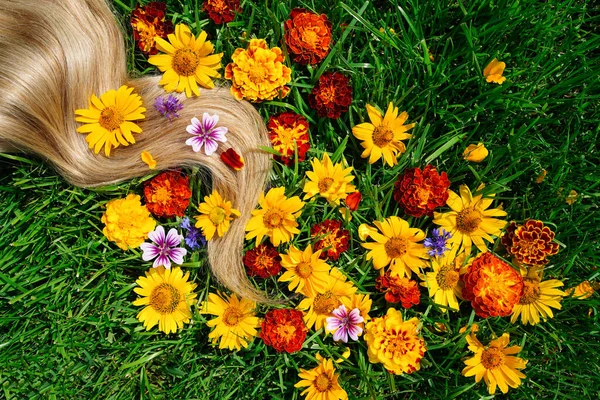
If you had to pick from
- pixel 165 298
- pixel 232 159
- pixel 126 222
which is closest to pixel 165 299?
pixel 165 298

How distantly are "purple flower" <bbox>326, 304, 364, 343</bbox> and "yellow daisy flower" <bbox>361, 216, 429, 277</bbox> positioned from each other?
21cm

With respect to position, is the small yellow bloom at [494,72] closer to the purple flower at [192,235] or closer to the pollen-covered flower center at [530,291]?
the pollen-covered flower center at [530,291]

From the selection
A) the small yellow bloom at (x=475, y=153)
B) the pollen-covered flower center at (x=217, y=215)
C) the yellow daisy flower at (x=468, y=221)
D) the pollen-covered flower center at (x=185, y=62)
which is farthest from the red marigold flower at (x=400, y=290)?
the pollen-covered flower center at (x=185, y=62)

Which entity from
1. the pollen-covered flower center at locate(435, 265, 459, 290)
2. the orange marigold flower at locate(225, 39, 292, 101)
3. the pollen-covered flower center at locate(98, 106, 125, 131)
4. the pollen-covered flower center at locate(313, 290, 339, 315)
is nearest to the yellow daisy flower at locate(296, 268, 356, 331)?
the pollen-covered flower center at locate(313, 290, 339, 315)

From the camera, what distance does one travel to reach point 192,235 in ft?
7.18

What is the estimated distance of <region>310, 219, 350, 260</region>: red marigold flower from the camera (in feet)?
7.02

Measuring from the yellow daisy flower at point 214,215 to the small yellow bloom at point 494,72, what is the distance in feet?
3.82

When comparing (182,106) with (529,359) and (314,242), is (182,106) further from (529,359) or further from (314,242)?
(529,359)

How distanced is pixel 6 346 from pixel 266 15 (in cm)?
179

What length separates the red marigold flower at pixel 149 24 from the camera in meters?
2.17

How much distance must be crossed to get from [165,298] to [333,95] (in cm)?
106

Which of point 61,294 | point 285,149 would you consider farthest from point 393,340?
point 61,294

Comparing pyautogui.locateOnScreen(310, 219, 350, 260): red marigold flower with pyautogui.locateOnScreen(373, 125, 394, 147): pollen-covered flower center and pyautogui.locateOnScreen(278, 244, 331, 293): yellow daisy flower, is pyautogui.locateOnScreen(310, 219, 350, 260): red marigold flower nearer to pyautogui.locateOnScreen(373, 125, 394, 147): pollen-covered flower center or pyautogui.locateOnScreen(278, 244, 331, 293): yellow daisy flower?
pyautogui.locateOnScreen(278, 244, 331, 293): yellow daisy flower

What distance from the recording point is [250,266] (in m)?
2.18
